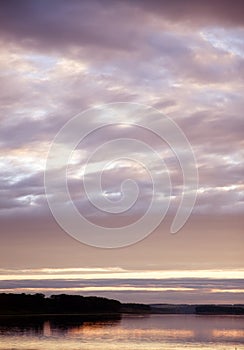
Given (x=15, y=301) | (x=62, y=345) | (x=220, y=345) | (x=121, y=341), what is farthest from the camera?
(x=15, y=301)

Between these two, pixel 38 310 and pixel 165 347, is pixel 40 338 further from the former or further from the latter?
pixel 38 310

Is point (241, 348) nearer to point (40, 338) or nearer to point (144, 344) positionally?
point (144, 344)

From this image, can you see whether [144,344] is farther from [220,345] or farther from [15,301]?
[15,301]

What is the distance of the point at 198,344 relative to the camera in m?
80.1

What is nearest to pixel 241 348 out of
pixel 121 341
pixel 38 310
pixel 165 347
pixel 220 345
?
pixel 220 345

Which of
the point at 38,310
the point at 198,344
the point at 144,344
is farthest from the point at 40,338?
the point at 38,310

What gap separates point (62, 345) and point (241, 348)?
22094 millimetres

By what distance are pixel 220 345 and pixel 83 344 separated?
1781 cm

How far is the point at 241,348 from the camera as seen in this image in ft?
245

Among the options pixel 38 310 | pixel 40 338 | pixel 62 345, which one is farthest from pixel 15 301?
pixel 62 345

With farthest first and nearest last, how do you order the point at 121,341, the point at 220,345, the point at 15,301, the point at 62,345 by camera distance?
the point at 15,301, the point at 121,341, the point at 220,345, the point at 62,345

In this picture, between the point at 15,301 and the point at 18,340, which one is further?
the point at 15,301

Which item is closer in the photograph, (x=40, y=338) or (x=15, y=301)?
(x=40, y=338)

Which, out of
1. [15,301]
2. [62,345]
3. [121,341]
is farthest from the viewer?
[15,301]
